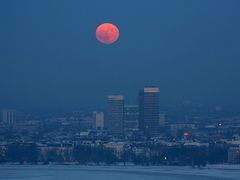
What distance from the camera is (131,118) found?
33.5m

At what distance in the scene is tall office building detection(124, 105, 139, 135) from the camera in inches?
1288

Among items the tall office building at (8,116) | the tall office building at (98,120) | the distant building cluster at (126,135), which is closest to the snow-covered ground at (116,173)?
the distant building cluster at (126,135)

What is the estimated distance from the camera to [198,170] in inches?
723

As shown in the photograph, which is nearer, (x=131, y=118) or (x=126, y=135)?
(x=126, y=135)

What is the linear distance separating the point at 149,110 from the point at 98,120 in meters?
2.03

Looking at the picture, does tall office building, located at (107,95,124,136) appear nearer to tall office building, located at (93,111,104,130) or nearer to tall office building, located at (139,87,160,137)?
tall office building, located at (93,111,104,130)

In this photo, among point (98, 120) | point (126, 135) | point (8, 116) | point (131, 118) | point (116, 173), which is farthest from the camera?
point (98, 120)

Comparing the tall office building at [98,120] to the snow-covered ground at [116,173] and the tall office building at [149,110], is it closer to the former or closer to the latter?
the tall office building at [149,110]

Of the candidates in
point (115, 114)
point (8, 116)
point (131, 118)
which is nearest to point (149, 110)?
point (131, 118)

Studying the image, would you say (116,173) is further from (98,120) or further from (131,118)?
(98,120)

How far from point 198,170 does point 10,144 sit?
272 inches

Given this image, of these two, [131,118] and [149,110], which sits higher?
[149,110]

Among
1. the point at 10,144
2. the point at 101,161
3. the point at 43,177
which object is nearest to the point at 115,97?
the point at 10,144

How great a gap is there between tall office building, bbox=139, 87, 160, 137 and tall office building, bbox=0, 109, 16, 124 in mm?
4520
